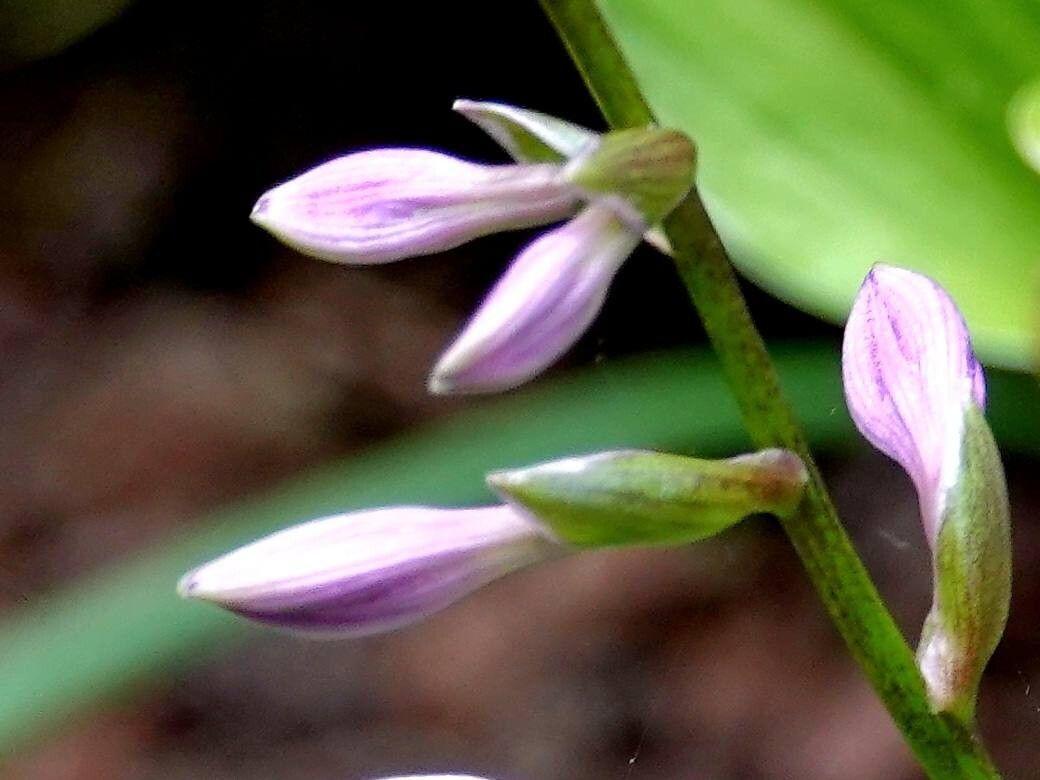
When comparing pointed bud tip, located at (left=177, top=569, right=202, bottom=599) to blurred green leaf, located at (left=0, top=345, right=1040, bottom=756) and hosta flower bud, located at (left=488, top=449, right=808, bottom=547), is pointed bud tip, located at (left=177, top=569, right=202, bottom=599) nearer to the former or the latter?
hosta flower bud, located at (left=488, top=449, right=808, bottom=547)

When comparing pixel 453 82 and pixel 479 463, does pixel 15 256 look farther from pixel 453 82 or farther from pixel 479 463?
pixel 479 463

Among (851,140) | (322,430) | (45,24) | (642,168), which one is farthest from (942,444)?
(45,24)

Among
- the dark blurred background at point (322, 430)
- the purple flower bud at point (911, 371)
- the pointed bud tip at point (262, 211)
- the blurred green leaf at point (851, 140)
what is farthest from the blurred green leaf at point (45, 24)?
the purple flower bud at point (911, 371)

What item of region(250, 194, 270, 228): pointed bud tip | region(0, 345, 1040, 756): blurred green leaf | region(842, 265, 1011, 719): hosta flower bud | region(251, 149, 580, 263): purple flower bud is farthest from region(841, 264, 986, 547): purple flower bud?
region(0, 345, 1040, 756): blurred green leaf

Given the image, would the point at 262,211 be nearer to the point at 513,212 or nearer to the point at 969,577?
the point at 513,212

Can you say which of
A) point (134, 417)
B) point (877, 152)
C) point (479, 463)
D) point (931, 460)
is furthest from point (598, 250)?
point (134, 417)
